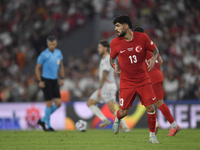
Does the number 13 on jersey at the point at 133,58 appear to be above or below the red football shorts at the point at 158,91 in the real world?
above

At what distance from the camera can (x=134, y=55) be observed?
5906 millimetres

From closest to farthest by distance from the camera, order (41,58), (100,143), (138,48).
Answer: (138,48) < (100,143) < (41,58)

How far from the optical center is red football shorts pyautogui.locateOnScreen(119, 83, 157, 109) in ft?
19.3

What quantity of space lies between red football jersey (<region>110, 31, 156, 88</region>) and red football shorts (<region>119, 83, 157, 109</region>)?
0.08 m

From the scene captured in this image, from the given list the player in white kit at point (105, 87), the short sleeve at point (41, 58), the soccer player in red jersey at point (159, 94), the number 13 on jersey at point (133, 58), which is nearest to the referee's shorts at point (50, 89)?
the short sleeve at point (41, 58)

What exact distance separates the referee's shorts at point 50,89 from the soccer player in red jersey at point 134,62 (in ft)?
10.9

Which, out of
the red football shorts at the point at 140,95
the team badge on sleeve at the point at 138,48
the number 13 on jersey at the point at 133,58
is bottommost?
the red football shorts at the point at 140,95

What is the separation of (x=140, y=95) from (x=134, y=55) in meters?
0.68

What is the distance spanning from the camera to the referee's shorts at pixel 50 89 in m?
8.99

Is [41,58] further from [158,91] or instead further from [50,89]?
[158,91]

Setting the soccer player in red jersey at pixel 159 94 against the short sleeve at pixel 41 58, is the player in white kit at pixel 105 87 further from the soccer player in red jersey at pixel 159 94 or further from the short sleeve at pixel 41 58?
the soccer player in red jersey at pixel 159 94

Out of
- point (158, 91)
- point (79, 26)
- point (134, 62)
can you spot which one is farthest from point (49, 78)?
point (79, 26)

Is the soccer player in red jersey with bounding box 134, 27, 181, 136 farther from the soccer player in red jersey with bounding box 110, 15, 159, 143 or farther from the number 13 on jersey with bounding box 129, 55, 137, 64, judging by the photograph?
the number 13 on jersey with bounding box 129, 55, 137, 64

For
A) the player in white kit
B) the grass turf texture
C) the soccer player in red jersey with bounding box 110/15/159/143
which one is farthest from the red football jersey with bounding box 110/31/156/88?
Answer: the player in white kit
